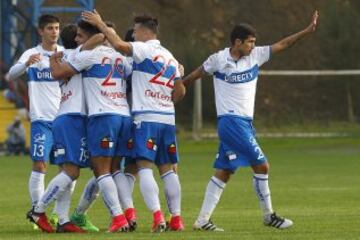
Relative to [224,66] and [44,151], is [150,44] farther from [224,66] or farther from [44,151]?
[44,151]

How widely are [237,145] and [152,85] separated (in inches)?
44.2

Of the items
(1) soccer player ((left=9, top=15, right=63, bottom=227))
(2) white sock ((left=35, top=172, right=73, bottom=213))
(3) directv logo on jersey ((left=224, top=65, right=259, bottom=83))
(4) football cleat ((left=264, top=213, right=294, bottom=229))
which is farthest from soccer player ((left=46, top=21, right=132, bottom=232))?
(4) football cleat ((left=264, top=213, right=294, bottom=229))

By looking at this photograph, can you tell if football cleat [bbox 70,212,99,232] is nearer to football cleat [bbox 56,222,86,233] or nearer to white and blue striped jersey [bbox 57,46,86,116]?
football cleat [bbox 56,222,86,233]

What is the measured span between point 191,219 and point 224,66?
2.38 metres

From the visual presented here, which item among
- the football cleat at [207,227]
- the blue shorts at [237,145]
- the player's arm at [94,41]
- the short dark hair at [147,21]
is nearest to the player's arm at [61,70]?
the player's arm at [94,41]

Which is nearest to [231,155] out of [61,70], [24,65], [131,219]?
[131,219]

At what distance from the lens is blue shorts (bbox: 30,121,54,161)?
1472 cm

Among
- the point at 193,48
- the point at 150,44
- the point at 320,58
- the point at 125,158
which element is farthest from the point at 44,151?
the point at 320,58

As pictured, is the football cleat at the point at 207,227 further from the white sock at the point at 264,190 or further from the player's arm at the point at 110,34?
the player's arm at the point at 110,34

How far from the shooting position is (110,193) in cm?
1340

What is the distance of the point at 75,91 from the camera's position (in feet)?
44.8

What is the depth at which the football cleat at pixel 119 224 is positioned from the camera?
13281 mm

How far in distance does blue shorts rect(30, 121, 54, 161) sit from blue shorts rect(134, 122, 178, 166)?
1.63m

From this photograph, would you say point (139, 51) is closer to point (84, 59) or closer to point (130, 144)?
point (84, 59)
